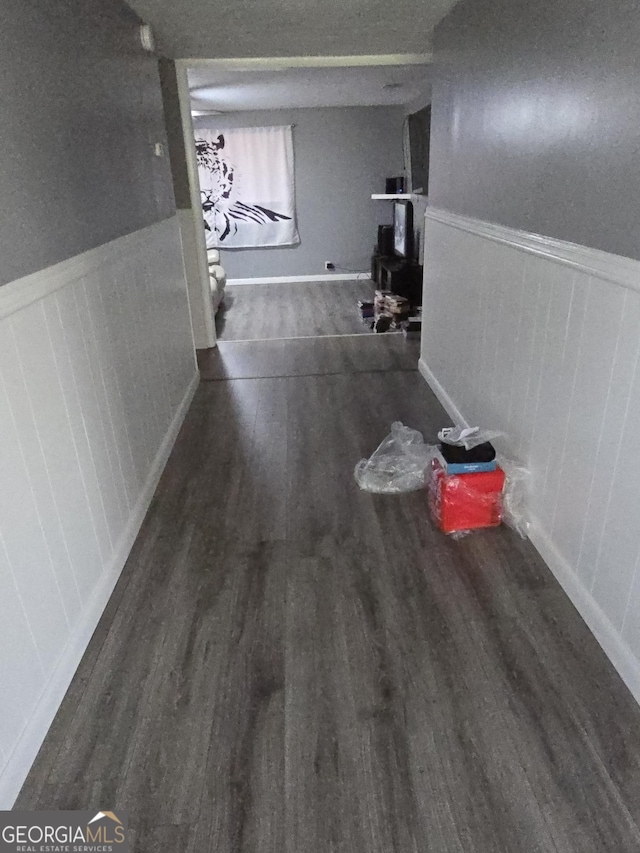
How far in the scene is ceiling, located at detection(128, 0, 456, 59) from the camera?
2689 millimetres

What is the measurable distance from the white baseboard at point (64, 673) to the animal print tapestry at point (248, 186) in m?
5.95

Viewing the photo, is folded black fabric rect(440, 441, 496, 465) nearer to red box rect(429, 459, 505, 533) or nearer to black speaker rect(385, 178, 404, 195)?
red box rect(429, 459, 505, 533)

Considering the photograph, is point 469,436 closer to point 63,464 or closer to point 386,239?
point 63,464

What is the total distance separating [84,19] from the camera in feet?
6.67

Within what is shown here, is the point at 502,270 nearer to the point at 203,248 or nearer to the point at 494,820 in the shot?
the point at 494,820

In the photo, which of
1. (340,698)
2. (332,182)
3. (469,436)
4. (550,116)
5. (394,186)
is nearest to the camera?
(340,698)

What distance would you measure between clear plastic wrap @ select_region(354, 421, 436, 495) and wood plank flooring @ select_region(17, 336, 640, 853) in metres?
0.09

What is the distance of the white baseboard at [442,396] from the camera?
2.98 meters

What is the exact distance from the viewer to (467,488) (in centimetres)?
209

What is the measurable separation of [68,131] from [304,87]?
4.43 m

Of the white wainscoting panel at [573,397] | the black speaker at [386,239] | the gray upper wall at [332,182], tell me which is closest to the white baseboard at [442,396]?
the white wainscoting panel at [573,397]

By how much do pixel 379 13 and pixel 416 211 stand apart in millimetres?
3516

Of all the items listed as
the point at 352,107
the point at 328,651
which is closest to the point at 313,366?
the point at 328,651

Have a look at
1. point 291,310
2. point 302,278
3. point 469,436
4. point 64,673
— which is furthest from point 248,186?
point 64,673
